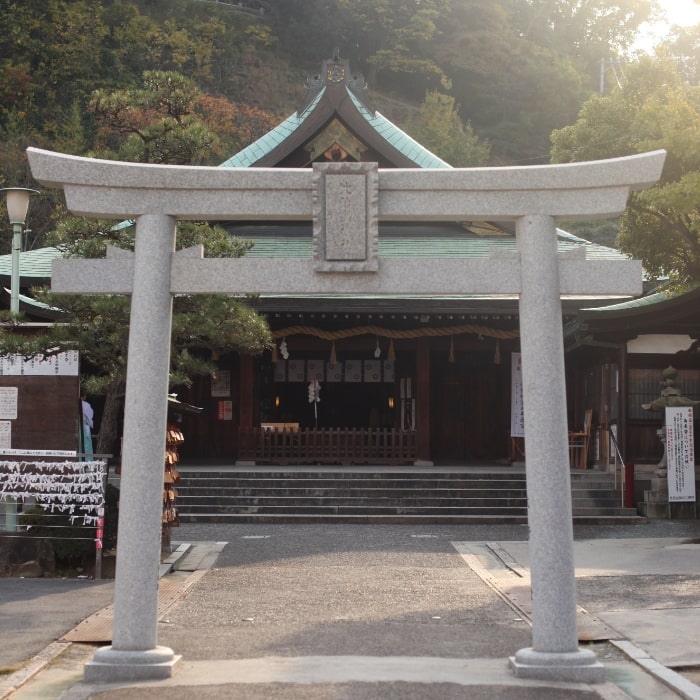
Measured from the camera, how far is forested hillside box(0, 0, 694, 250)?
46531 mm

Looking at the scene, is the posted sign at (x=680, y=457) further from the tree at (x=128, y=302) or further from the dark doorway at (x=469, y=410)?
the tree at (x=128, y=302)

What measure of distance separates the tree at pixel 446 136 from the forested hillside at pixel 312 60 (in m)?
0.10

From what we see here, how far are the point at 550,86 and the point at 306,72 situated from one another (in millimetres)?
14604

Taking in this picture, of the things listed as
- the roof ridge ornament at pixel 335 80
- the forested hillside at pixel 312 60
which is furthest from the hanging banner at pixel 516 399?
the forested hillside at pixel 312 60

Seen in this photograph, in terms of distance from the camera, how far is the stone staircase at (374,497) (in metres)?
18.7

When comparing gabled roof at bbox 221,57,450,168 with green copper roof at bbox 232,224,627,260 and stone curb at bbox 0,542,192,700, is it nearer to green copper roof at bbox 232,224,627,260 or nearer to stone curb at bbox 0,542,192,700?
green copper roof at bbox 232,224,627,260

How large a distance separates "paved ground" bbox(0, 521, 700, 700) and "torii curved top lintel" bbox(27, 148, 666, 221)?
3309 millimetres

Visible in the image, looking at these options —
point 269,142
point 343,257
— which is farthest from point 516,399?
point 343,257

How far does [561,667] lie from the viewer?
7.12 meters

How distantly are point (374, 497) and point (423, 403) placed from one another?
4264 millimetres

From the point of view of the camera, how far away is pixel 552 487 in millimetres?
7434

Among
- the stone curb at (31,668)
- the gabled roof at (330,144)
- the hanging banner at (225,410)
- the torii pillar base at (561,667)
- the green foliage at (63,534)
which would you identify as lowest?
the stone curb at (31,668)

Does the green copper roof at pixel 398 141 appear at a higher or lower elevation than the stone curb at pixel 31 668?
higher

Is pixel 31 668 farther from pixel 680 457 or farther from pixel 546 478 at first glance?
pixel 680 457
